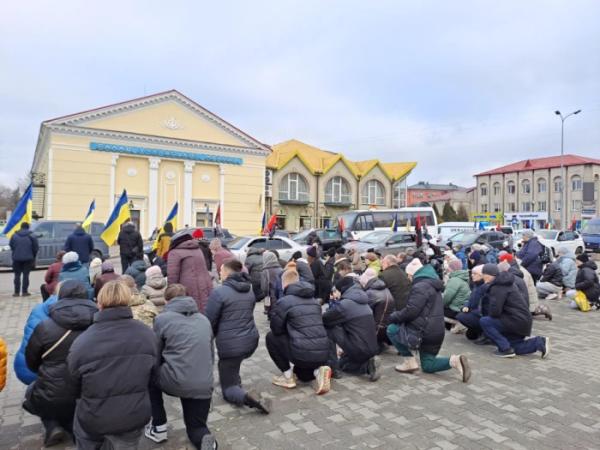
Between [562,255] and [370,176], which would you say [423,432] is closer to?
[562,255]

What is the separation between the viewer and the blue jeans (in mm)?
6664

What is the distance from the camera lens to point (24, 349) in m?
3.73

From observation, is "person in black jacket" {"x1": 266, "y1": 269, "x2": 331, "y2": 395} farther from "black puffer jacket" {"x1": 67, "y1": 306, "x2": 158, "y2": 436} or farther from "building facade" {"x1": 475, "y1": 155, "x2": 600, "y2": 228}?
"building facade" {"x1": 475, "y1": 155, "x2": 600, "y2": 228}

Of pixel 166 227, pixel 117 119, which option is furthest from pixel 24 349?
pixel 117 119

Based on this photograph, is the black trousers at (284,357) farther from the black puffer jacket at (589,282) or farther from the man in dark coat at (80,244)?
the black puffer jacket at (589,282)

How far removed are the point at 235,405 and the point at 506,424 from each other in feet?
9.04

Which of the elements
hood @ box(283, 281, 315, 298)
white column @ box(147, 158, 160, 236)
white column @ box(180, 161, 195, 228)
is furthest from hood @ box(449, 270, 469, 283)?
white column @ box(180, 161, 195, 228)

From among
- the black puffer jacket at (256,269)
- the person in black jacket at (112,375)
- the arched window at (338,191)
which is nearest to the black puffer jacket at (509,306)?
the black puffer jacket at (256,269)

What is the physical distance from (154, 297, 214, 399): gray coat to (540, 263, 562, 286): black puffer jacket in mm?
11061

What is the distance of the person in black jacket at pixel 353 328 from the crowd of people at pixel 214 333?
14mm

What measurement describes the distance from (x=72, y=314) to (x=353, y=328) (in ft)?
10.4

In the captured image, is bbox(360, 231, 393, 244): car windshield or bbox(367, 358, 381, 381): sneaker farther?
bbox(360, 231, 393, 244): car windshield

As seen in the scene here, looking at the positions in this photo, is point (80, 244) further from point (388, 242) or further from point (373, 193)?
point (373, 193)

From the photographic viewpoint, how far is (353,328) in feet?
18.0
